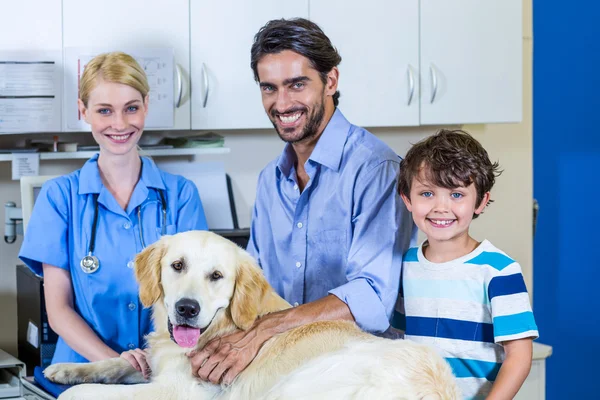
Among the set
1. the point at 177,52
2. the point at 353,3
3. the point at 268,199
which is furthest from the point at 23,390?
the point at 353,3

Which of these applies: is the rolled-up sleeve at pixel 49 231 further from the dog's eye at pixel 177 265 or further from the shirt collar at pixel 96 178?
the dog's eye at pixel 177 265

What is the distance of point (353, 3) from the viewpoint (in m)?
3.31

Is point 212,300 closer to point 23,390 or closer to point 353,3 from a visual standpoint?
point 23,390

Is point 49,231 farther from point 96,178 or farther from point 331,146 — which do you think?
point 331,146

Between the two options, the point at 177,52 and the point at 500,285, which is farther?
the point at 177,52

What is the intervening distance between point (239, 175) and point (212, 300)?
192cm

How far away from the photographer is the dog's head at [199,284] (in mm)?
1688

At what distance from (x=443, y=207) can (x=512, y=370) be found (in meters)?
0.35

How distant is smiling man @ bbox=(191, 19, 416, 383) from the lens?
1.80 meters

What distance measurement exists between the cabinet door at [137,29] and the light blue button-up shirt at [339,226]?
1.02m

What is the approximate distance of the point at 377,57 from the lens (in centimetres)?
338

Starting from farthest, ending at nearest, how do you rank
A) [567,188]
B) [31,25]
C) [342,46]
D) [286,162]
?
[567,188]
[342,46]
[31,25]
[286,162]

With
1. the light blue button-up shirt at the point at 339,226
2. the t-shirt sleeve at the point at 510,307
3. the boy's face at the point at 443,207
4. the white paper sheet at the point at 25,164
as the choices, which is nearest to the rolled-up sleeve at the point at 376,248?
the light blue button-up shirt at the point at 339,226

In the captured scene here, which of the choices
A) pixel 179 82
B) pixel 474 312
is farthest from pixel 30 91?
pixel 474 312
